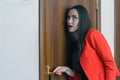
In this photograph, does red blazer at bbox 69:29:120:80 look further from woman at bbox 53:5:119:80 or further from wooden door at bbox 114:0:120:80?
wooden door at bbox 114:0:120:80

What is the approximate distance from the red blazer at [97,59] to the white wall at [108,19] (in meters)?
0.73

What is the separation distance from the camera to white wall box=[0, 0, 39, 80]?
83.7 inches

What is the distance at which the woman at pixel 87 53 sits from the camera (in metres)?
2.35

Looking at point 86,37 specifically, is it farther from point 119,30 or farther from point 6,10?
point 119,30

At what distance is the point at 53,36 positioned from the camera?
2.46 meters

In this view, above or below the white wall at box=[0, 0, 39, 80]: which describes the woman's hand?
below

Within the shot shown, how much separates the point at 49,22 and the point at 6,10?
0.43 m

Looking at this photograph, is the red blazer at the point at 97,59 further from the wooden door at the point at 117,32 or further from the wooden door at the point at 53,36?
the wooden door at the point at 117,32

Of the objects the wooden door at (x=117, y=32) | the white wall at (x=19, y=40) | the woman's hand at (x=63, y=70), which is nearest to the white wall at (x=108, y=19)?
the wooden door at (x=117, y=32)

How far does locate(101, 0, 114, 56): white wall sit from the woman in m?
0.65

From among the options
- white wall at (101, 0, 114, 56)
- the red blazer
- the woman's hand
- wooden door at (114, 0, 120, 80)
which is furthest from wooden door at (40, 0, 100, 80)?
wooden door at (114, 0, 120, 80)

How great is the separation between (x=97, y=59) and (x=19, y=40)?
70 centimetres

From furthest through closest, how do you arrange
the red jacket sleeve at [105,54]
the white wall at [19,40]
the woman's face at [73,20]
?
1. the woman's face at [73,20]
2. the red jacket sleeve at [105,54]
3. the white wall at [19,40]

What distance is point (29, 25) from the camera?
226cm
